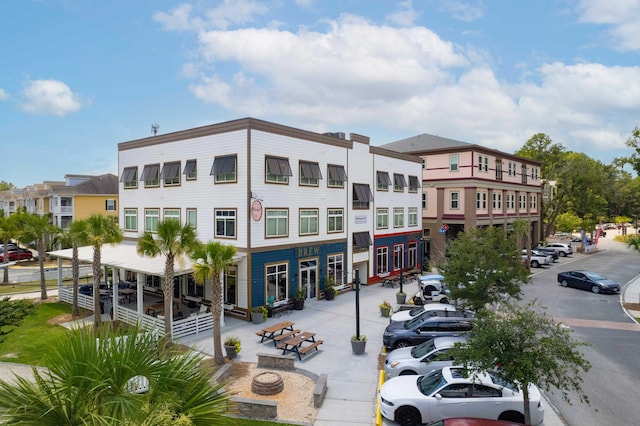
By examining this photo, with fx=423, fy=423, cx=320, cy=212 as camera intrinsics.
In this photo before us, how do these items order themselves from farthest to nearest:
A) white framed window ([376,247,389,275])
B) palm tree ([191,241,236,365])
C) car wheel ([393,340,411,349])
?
white framed window ([376,247,389,275])
car wheel ([393,340,411,349])
palm tree ([191,241,236,365])

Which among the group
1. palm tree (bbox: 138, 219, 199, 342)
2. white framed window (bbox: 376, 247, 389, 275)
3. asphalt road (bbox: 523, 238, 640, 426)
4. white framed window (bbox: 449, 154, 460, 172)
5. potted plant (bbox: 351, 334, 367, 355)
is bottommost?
asphalt road (bbox: 523, 238, 640, 426)

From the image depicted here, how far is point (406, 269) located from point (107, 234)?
2548cm

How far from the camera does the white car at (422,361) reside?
14.1 metres

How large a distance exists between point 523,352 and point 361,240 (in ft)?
72.7

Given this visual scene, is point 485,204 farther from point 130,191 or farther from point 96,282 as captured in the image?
point 96,282

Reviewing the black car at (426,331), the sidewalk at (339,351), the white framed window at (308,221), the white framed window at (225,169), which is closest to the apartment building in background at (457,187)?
the sidewalk at (339,351)

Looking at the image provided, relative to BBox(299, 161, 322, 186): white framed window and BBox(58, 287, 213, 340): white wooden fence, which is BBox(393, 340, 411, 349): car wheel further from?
BBox(299, 161, 322, 186): white framed window

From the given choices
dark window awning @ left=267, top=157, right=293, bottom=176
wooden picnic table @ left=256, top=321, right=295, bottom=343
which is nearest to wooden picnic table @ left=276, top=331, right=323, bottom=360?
wooden picnic table @ left=256, top=321, right=295, bottom=343

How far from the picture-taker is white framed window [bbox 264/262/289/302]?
2412 cm

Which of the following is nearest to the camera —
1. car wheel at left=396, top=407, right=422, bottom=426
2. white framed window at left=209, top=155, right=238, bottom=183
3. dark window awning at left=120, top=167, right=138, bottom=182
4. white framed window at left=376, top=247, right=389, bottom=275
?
car wheel at left=396, top=407, right=422, bottom=426

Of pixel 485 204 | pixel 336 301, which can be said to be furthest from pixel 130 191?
pixel 485 204

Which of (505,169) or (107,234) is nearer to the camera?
(107,234)

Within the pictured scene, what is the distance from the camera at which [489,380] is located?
11820mm

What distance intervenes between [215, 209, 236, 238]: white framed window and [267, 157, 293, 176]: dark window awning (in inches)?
125
